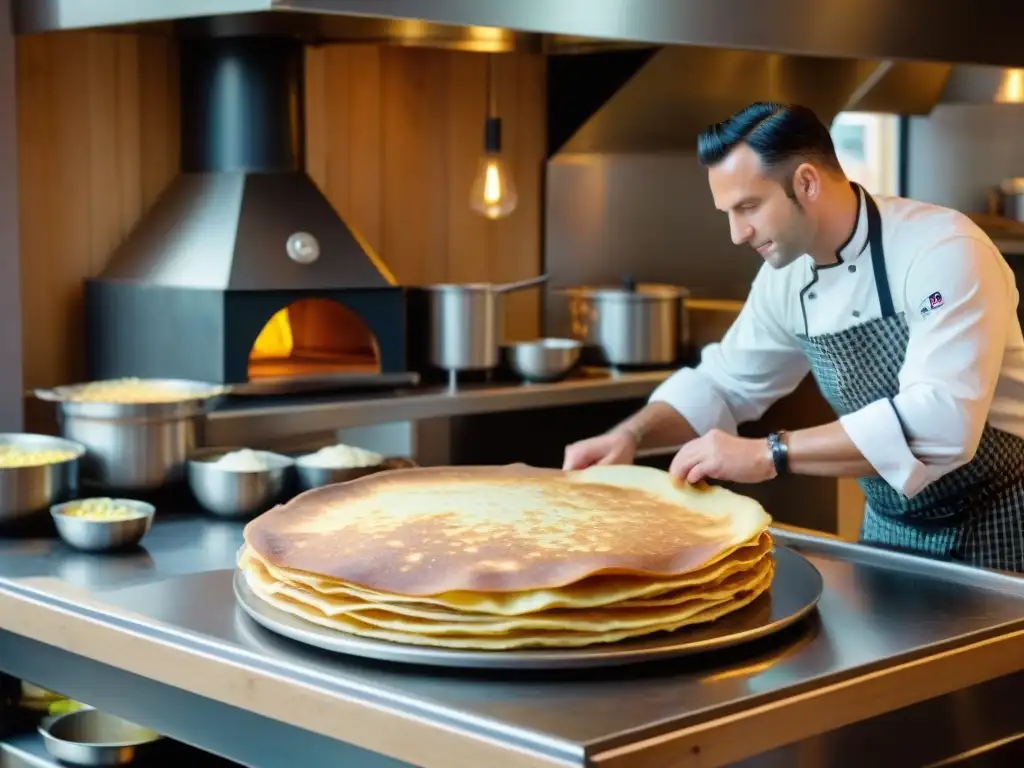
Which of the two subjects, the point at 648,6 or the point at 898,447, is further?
the point at 648,6

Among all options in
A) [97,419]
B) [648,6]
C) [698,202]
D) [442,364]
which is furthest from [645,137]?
[97,419]

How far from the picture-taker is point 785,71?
421 centimetres

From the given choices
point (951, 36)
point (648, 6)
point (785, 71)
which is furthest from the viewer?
point (785, 71)

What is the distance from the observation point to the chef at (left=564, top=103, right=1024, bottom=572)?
2053 mm

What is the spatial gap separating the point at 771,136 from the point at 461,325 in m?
1.49

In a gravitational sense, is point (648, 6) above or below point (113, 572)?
above

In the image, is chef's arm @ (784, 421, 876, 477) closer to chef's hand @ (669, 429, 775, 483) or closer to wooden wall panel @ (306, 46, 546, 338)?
chef's hand @ (669, 429, 775, 483)

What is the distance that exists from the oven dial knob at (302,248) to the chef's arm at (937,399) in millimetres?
1442

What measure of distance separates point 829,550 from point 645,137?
91.0 inches

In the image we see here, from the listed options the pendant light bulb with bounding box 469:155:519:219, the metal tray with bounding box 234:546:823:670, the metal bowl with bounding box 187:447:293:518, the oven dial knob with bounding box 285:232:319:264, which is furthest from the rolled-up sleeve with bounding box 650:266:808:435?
the pendant light bulb with bounding box 469:155:519:219

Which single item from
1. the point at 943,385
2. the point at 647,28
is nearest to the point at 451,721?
the point at 943,385

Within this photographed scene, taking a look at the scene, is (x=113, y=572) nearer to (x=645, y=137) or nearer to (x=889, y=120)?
(x=645, y=137)

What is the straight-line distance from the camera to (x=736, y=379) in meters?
2.57

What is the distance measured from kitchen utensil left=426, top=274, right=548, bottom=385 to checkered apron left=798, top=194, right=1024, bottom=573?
3.98 feet
